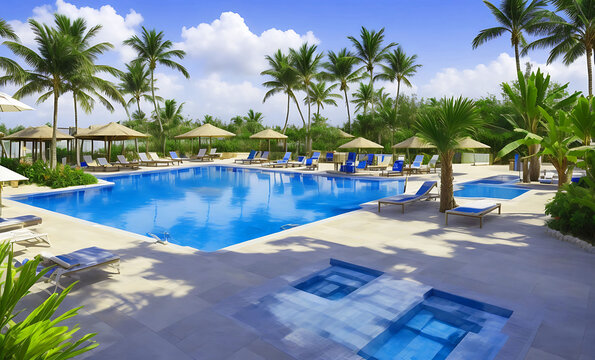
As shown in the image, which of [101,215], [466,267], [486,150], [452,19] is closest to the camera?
[466,267]

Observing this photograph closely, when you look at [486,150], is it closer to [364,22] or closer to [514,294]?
[364,22]

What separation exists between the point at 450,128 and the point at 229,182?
1149 centimetres

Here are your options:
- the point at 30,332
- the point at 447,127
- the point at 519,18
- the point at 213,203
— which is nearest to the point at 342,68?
the point at 519,18

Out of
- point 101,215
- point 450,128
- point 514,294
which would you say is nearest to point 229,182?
point 101,215

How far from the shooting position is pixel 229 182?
17953mm

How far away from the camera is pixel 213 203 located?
40.9 feet

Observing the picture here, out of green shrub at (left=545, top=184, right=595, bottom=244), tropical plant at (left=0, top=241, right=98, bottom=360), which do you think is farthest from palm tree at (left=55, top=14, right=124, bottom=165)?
green shrub at (left=545, top=184, right=595, bottom=244)

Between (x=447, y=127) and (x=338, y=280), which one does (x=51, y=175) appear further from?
(x=447, y=127)

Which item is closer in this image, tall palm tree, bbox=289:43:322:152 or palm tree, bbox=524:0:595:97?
palm tree, bbox=524:0:595:97

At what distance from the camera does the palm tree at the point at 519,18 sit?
67.5 ft

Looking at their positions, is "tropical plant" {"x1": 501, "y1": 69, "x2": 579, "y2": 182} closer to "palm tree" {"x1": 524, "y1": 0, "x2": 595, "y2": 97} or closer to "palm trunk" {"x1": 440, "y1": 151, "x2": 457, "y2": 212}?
"palm trunk" {"x1": 440, "y1": 151, "x2": 457, "y2": 212}

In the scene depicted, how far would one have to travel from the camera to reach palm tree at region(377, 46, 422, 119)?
33.1m

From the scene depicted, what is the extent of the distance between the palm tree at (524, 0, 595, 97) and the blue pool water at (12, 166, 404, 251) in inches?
507

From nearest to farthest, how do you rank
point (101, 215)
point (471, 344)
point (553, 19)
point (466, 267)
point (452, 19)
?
1. point (471, 344)
2. point (466, 267)
3. point (101, 215)
4. point (452, 19)
5. point (553, 19)
